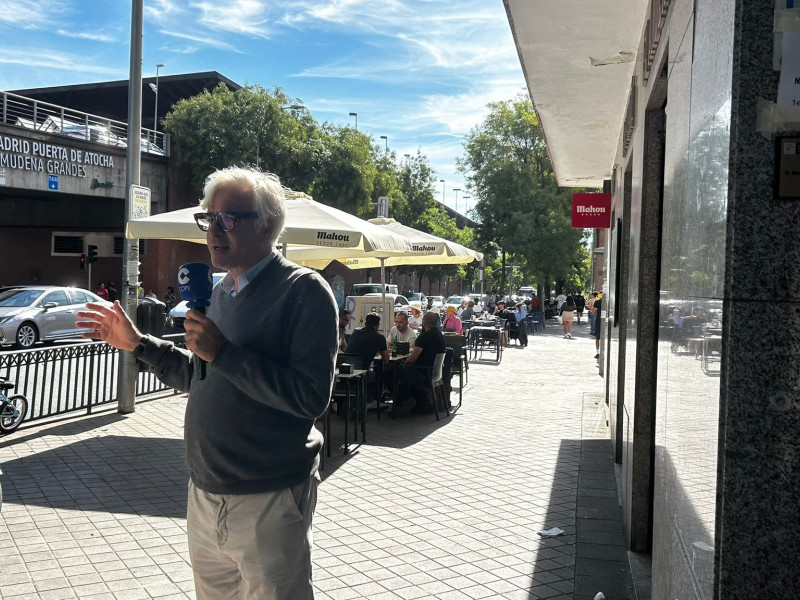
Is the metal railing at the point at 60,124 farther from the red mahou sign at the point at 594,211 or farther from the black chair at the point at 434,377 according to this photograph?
the black chair at the point at 434,377

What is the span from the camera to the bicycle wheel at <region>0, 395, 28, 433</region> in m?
8.20

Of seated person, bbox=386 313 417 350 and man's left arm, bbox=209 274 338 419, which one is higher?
man's left arm, bbox=209 274 338 419

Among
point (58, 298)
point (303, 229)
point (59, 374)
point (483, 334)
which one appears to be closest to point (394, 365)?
point (303, 229)

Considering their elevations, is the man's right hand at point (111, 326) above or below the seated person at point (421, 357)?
above

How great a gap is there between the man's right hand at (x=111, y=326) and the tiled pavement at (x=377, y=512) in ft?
6.87

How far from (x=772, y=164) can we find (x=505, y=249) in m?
40.7

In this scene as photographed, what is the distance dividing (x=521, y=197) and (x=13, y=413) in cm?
3523

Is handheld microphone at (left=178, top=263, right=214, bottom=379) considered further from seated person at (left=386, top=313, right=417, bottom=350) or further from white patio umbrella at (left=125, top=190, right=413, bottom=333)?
seated person at (left=386, top=313, right=417, bottom=350)

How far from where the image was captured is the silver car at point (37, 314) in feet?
64.6

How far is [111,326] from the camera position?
2660 millimetres

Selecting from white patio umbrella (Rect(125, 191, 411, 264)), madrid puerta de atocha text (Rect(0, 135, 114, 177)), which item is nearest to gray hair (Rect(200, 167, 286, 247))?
white patio umbrella (Rect(125, 191, 411, 264))

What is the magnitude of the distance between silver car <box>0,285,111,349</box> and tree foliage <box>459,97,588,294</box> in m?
24.9

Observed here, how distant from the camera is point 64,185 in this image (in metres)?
28.7

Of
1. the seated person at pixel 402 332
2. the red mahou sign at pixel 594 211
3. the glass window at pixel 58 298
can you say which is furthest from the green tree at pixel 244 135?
the seated person at pixel 402 332
